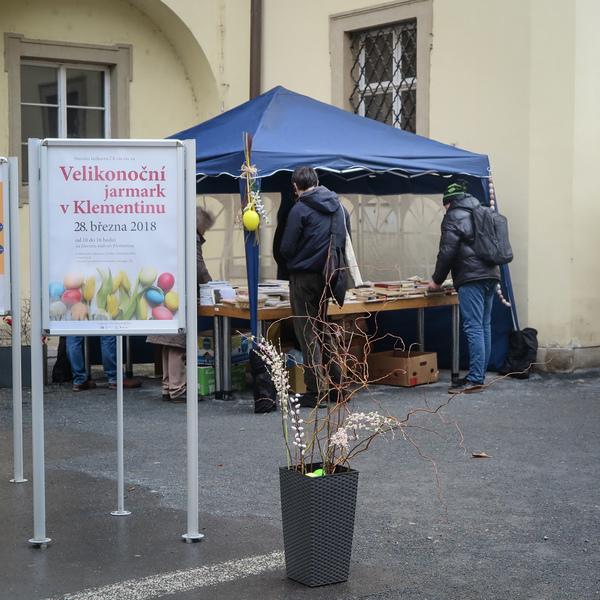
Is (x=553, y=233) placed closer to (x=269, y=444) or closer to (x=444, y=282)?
(x=444, y=282)

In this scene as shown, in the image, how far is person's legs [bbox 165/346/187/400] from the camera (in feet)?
31.7

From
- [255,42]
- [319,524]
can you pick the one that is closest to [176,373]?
[319,524]

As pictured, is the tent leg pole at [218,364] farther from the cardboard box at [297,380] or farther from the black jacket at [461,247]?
the black jacket at [461,247]

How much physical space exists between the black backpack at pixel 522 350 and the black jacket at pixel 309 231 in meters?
2.53

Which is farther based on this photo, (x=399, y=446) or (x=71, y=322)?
(x=399, y=446)

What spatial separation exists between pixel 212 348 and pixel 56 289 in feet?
16.4

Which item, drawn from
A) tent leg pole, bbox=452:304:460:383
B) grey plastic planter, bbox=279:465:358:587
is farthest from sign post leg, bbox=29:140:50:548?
tent leg pole, bbox=452:304:460:383

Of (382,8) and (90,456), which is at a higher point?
(382,8)

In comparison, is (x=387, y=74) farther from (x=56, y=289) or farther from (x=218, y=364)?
(x=56, y=289)

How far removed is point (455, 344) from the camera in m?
10.9

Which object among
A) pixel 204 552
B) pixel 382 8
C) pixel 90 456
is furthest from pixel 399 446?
pixel 382 8

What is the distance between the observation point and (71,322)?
533 centimetres

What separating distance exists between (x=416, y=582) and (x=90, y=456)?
127 inches

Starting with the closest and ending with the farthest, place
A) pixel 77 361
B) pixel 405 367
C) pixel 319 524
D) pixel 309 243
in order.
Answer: pixel 319 524
pixel 309 243
pixel 77 361
pixel 405 367
